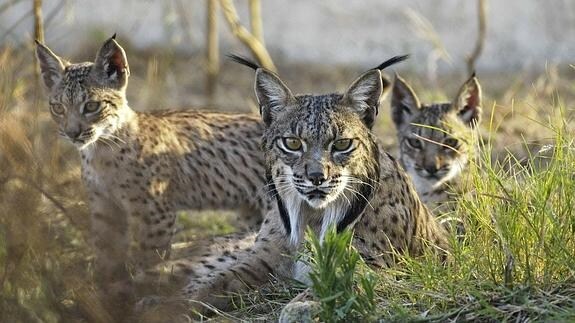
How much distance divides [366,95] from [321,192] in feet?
2.27

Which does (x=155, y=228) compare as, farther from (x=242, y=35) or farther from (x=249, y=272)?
(x=242, y=35)

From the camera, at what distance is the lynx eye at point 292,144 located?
733 centimetres

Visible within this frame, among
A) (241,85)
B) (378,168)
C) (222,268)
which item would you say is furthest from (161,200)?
(241,85)

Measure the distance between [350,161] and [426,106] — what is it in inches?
121

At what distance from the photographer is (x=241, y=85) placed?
14.6 m

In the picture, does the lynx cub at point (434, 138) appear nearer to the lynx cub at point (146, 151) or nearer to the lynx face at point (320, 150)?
the lynx cub at point (146, 151)

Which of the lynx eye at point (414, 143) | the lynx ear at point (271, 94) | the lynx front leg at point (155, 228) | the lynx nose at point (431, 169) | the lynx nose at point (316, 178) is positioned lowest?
the lynx front leg at point (155, 228)

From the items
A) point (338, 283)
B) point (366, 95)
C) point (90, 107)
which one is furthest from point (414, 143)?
point (338, 283)

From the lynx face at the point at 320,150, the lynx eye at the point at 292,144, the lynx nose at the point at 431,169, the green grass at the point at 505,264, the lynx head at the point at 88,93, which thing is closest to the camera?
the green grass at the point at 505,264

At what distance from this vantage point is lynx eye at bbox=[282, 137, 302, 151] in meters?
7.33

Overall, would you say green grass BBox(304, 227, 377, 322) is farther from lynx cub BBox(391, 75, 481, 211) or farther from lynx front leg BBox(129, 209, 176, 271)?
lynx cub BBox(391, 75, 481, 211)

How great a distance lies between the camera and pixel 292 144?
7340 mm

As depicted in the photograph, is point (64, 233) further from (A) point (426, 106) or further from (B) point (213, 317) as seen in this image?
(A) point (426, 106)

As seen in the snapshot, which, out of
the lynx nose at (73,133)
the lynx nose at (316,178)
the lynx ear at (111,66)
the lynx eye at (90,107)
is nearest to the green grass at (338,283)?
the lynx nose at (316,178)
